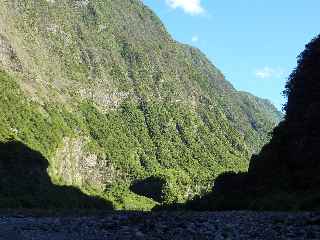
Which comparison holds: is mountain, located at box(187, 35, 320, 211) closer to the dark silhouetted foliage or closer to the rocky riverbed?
the dark silhouetted foliage

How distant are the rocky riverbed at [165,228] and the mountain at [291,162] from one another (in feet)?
52.4

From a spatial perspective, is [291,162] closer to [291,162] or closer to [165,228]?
[291,162]

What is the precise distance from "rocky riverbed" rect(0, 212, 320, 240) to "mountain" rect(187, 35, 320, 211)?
16.0 metres

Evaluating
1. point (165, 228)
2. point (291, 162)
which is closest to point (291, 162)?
point (291, 162)

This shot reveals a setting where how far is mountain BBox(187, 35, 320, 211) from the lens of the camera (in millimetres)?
48416

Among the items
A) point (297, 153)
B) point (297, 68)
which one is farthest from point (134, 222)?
point (297, 68)

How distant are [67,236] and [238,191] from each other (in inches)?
1819

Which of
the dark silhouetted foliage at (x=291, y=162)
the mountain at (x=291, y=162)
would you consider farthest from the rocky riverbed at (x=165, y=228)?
the mountain at (x=291, y=162)

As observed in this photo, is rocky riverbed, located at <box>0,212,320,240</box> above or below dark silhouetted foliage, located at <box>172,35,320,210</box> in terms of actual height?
below

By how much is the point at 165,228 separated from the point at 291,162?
38.4 m

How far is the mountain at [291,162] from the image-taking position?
48416 mm

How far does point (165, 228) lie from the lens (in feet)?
72.9

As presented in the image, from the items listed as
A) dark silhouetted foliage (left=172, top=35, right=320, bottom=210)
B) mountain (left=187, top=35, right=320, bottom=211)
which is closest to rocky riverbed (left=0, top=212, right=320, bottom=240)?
dark silhouetted foliage (left=172, top=35, right=320, bottom=210)

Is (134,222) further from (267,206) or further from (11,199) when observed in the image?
(11,199)
